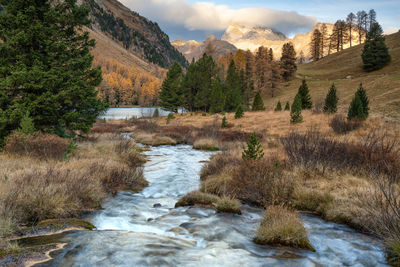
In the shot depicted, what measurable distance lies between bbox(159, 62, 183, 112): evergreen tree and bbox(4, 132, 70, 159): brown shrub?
4241 cm

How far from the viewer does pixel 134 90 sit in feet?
438

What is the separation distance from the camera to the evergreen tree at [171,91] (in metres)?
51.9

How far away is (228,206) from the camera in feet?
22.9

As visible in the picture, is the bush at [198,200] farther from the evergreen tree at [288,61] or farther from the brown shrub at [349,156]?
the evergreen tree at [288,61]

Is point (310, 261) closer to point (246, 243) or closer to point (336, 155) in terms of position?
point (246, 243)

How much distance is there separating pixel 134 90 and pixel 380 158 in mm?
134078

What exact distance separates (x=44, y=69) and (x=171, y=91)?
40272 millimetres

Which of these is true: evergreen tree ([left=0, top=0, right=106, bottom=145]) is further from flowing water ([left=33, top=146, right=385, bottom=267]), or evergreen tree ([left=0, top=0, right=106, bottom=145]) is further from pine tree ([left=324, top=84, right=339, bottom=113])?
pine tree ([left=324, top=84, right=339, bottom=113])

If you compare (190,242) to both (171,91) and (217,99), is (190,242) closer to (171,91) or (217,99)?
(217,99)

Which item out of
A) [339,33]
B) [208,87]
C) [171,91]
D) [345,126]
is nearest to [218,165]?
[345,126]

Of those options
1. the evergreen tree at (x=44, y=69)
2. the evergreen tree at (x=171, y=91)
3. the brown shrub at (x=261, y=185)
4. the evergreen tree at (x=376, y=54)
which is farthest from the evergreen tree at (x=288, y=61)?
the brown shrub at (x=261, y=185)

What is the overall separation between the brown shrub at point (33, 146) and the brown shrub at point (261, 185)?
7.19 m

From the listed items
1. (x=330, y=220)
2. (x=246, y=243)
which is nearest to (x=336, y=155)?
(x=330, y=220)

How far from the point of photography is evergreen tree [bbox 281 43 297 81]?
6462 centimetres
